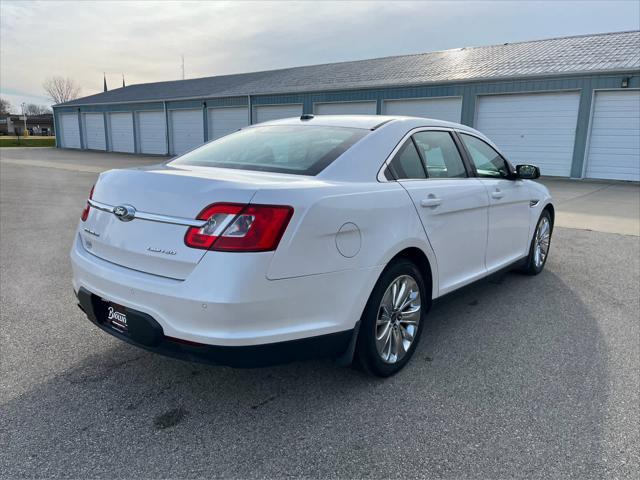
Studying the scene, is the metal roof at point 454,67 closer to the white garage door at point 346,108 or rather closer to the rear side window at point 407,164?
the white garage door at point 346,108

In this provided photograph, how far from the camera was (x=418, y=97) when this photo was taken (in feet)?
65.8

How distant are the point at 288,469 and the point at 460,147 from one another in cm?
289

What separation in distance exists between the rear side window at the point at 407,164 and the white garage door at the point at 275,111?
21154 mm

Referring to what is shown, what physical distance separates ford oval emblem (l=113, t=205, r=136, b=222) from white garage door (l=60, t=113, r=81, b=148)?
133 feet

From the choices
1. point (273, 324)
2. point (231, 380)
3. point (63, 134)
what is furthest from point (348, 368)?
point (63, 134)

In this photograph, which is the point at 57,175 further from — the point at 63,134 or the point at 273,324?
the point at 63,134

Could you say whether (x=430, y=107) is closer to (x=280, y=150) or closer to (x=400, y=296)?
(x=280, y=150)

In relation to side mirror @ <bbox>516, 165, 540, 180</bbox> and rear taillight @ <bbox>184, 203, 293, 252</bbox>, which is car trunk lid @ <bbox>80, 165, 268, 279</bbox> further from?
side mirror @ <bbox>516, 165, 540, 180</bbox>

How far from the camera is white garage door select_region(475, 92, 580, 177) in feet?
55.0

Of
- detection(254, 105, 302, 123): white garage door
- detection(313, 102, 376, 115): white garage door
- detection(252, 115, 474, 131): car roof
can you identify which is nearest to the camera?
detection(252, 115, 474, 131): car roof

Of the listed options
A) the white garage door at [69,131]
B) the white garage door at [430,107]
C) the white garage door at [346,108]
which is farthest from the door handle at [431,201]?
the white garage door at [69,131]

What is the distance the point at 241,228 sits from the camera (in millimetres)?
2340

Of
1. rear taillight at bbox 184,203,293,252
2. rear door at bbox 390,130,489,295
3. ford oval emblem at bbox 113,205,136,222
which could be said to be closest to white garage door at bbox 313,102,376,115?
rear door at bbox 390,130,489,295

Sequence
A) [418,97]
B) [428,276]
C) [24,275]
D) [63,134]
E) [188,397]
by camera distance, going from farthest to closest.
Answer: [63,134] < [418,97] < [24,275] < [428,276] < [188,397]
